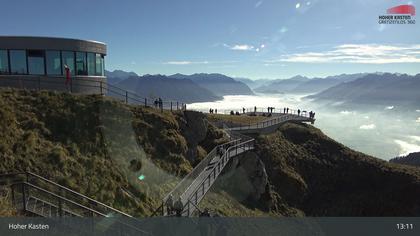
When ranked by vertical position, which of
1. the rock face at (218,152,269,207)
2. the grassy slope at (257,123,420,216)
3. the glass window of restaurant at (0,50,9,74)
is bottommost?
the grassy slope at (257,123,420,216)

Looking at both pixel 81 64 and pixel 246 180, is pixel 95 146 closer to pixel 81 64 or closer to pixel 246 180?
pixel 81 64

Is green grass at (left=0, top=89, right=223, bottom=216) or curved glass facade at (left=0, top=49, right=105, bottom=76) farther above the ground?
curved glass facade at (left=0, top=49, right=105, bottom=76)

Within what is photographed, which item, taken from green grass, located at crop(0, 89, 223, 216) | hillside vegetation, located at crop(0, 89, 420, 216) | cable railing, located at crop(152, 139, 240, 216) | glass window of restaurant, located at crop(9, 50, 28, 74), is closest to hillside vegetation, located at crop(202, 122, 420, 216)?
hillside vegetation, located at crop(0, 89, 420, 216)

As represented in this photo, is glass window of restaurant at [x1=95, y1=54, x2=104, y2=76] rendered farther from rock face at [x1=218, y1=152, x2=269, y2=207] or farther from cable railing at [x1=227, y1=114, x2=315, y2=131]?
cable railing at [x1=227, y1=114, x2=315, y2=131]

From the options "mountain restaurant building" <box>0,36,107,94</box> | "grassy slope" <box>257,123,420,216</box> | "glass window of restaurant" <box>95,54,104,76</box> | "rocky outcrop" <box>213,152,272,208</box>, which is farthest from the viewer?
"grassy slope" <box>257,123,420,216</box>

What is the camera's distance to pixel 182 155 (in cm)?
2477

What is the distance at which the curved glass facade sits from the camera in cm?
2423

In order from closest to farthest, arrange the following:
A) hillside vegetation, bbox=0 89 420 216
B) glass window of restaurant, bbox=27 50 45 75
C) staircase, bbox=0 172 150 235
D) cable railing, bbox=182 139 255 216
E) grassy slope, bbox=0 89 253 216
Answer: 1. staircase, bbox=0 172 150 235
2. grassy slope, bbox=0 89 253 216
3. hillside vegetation, bbox=0 89 420 216
4. cable railing, bbox=182 139 255 216
5. glass window of restaurant, bbox=27 50 45 75

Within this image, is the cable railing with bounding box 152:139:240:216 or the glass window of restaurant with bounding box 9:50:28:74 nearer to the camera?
the cable railing with bounding box 152:139:240:216

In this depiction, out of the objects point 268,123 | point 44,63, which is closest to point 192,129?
point 44,63

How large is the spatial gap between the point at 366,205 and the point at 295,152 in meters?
11.2

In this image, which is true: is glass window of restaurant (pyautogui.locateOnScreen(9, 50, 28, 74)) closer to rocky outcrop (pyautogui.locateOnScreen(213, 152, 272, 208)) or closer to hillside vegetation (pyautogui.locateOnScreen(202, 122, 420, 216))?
rocky outcrop (pyautogui.locateOnScreen(213, 152, 272, 208))

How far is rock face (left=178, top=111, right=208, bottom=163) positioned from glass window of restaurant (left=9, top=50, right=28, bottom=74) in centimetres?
1254

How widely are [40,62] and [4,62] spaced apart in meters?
2.46
